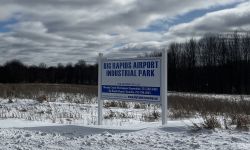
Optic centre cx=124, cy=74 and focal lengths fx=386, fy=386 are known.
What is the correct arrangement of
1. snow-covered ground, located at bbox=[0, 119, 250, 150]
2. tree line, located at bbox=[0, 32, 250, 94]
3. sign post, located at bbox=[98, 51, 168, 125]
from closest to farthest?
snow-covered ground, located at bbox=[0, 119, 250, 150], sign post, located at bbox=[98, 51, 168, 125], tree line, located at bbox=[0, 32, 250, 94]

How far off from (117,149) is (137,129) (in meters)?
2.33

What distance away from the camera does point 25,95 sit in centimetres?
2536

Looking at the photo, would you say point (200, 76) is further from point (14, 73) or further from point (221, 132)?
point (221, 132)

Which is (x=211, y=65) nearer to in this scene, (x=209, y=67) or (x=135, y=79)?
(x=209, y=67)

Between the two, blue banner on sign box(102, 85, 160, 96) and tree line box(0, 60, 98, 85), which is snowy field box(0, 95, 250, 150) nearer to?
blue banner on sign box(102, 85, 160, 96)

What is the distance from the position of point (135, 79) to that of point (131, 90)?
370 mm

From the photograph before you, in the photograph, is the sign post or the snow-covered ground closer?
the snow-covered ground

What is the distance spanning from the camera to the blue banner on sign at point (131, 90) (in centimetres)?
1099

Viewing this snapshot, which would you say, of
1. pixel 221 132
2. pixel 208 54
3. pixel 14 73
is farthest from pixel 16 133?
pixel 14 73

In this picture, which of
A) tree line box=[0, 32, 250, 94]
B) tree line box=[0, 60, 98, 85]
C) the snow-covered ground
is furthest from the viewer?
tree line box=[0, 60, 98, 85]

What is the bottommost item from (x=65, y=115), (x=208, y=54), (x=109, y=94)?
(x=65, y=115)

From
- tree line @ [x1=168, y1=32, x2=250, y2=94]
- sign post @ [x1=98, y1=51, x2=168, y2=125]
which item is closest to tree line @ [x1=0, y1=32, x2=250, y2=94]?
tree line @ [x1=168, y1=32, x2=250, y2=94]

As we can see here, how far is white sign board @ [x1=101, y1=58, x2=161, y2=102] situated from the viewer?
36.1 ft

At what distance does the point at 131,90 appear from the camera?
1159 cm
